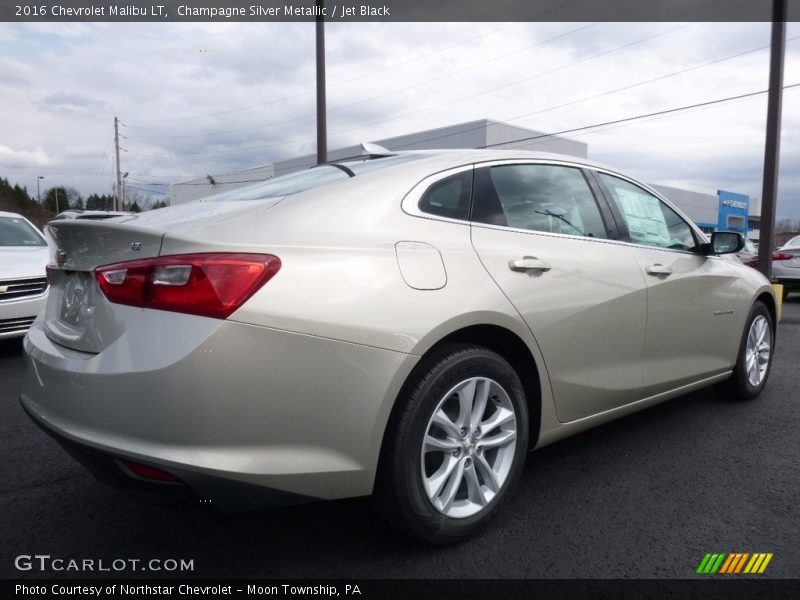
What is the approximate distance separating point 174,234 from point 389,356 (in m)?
0.77

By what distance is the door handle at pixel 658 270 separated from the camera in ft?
10.4

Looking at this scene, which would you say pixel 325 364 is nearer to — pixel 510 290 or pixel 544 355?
pixel 510 290

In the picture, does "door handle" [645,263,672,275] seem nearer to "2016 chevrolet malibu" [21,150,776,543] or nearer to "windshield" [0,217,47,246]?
"2016 chevrolet malibu" [21,150,776,543]

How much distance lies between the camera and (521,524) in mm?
2471

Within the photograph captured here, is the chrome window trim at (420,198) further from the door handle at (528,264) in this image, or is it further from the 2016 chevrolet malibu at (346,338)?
the door handle at (528,264)

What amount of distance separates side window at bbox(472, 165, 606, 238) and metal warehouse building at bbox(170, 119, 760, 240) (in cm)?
1937

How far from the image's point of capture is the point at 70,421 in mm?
1920

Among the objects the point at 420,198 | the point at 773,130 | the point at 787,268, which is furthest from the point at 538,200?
the point at 787,268

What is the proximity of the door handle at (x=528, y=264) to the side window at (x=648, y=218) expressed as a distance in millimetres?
930

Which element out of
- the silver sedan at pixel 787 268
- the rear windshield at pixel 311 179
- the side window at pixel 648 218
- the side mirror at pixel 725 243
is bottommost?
the silver sedan at pixel 787 268

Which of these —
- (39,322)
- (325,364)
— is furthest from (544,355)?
(39,322)

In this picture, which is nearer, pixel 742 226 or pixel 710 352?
pixel 710 352

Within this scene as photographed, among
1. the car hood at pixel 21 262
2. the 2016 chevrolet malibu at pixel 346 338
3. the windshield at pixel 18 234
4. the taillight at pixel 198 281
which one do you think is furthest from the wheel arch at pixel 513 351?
the windshield at pixel 18 234

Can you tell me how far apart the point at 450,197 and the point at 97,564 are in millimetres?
1876
